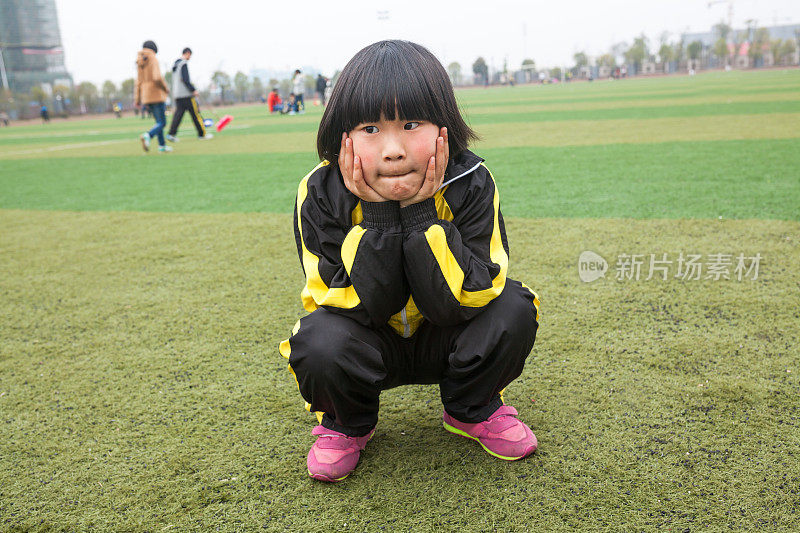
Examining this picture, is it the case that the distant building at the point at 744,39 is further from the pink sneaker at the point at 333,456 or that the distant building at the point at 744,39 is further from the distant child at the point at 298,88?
the pink sneaker at the point at 333,456

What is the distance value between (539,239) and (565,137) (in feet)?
21.6

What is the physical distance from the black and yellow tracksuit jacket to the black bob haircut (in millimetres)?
134

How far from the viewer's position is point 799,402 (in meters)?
2.02

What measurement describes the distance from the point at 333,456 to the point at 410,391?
610mm

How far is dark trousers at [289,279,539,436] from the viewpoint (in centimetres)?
168

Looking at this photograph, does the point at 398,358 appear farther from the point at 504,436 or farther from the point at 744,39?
the point at 744,39

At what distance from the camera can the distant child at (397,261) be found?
1639 mm

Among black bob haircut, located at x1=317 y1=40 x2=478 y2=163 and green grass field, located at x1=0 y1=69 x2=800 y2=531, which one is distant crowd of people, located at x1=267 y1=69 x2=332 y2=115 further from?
black bob haircut, located at x1=317 y1=40 x2=478 y2=163

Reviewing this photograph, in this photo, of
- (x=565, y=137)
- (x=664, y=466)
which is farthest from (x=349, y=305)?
(x=565, y=137)

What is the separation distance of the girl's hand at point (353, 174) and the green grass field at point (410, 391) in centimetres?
45

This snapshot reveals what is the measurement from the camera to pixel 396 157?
1.60m

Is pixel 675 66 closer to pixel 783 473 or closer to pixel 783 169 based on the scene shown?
pixel 783 169

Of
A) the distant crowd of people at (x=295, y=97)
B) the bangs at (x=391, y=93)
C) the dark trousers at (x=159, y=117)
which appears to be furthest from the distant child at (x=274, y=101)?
the bangs at (x=391, y=93)

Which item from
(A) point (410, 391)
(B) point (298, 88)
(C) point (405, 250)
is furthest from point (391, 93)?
(B) point (298, 88)
